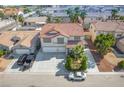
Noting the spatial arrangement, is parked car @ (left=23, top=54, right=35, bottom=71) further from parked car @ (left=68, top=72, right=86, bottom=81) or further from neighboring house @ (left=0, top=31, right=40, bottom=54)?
parked car @ (left=68, top=72, right=86, bottom=81)

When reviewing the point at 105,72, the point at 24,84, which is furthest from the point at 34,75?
the point at 105,72

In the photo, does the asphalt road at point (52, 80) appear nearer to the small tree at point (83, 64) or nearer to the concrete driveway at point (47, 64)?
the small tree at point (83, 64)

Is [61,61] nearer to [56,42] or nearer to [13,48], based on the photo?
[56,42]

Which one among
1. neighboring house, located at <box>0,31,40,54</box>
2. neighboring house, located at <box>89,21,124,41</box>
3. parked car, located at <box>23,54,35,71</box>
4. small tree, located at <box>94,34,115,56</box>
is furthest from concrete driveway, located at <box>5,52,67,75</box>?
neighboring house, located at <box>89,21,124,41</box>

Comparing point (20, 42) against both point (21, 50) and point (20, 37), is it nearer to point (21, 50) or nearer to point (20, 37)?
point (21, 50)

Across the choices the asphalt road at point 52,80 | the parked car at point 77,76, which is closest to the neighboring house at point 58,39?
the parked car at point 77,76

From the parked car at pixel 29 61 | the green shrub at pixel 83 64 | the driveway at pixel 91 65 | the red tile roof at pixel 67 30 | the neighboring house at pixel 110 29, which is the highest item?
the red tile roof at pixel 67 30
